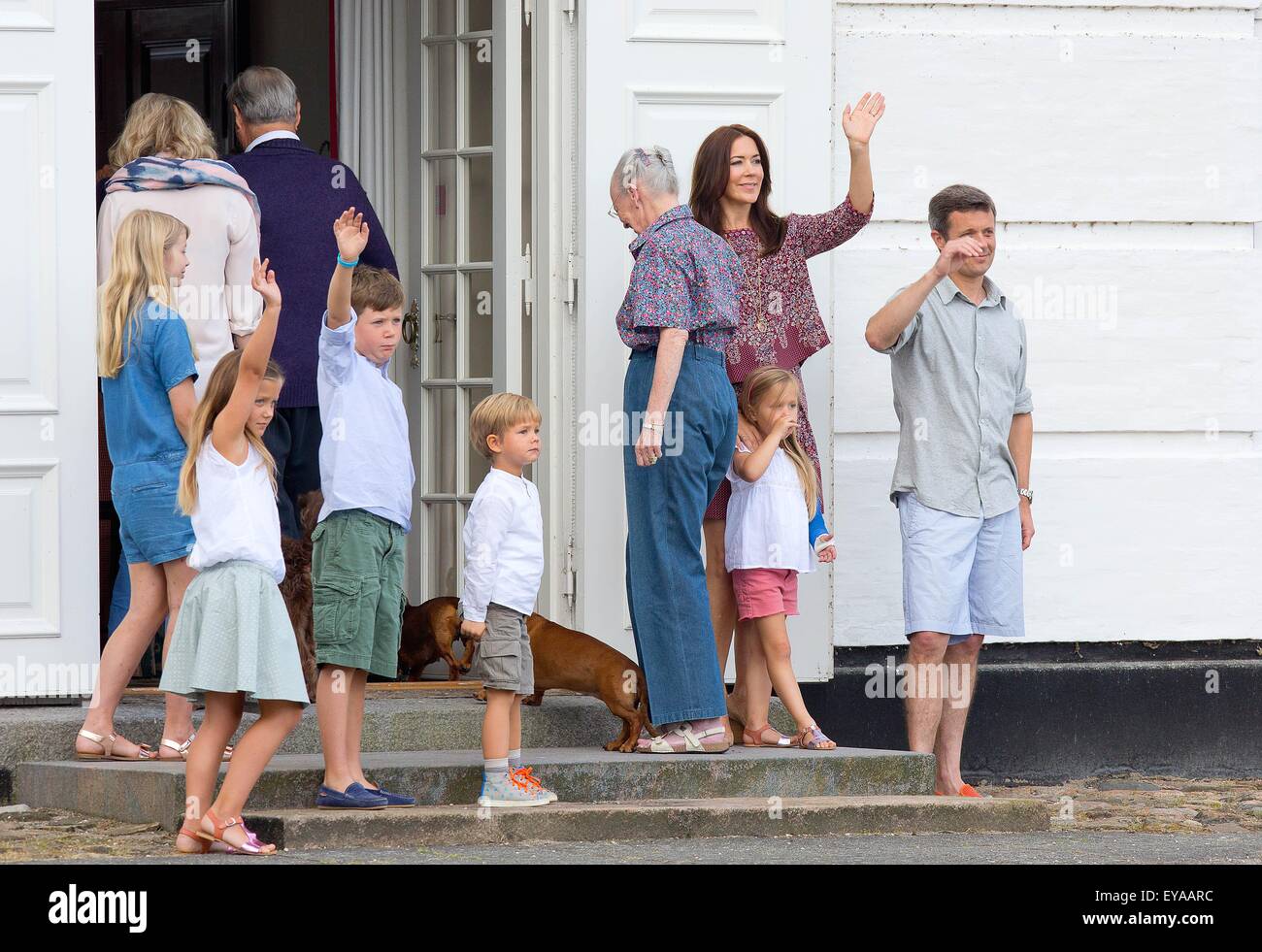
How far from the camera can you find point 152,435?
5422 mm

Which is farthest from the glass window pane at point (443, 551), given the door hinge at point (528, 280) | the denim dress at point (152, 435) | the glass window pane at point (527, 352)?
the denim dress at point (152, 435)

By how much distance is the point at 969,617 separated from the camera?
5.91m

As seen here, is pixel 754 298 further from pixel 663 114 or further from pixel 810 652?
pixel 810 652

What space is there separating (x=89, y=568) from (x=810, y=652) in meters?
2.40

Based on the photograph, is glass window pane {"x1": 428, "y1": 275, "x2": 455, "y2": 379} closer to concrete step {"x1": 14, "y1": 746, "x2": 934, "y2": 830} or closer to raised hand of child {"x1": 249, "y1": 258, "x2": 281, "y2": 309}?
concrete step {"x1": 14, "y1": 746, "x2": 934, "y2": 830}

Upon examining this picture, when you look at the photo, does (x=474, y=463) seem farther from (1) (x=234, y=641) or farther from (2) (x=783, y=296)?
(1) (x=234, y=641)

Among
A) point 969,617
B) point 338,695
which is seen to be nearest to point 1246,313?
point 969,617

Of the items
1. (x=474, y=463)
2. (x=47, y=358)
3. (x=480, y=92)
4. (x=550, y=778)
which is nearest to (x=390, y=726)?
(x=550, y=778)

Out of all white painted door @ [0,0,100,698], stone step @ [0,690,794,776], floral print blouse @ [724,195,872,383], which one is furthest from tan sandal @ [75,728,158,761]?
floral print blouse @ [724,195,872,383]

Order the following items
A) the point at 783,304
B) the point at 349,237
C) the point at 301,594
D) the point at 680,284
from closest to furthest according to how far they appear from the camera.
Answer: the point at 349,237 → the point at 680,284 → the point at 783,304 → the point at 301,594

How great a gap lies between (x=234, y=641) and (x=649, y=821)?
124 centimetres

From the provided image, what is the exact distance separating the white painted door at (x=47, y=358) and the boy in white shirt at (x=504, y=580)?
1553mm

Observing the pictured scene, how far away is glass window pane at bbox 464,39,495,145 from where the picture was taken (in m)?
7.24

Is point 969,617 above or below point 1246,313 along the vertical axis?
below
